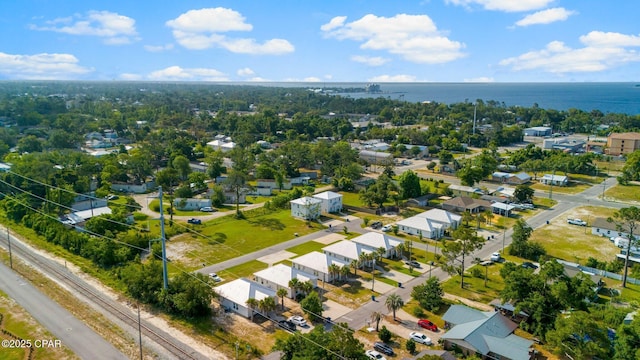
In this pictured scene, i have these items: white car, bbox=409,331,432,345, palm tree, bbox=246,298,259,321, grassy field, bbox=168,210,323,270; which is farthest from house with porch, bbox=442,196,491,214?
palm tree, bbox=246,298,259,321

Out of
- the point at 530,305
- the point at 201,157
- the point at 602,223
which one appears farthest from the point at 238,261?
the point at 201,157

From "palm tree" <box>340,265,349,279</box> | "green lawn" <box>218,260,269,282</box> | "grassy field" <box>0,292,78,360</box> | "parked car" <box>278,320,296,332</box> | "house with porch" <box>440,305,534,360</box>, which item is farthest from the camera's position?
"green lawn" <box>218,260,269,282</box>

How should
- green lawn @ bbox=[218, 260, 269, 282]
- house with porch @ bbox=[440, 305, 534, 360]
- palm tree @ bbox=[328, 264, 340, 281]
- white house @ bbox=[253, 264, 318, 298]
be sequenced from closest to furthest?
1. house with porch @ bbox=[440, 305, 534, 360]
2. white house @ bbox=[253, 264, 318, 298]
3. palm tree @ bbox=[328, 264, 340, 281]
4. green lawn @ bbox=[218, 260, 269, 282]

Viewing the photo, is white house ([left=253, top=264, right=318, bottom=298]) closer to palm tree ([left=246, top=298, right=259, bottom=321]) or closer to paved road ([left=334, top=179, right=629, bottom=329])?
palm tree ([left=246, top=298, right=259, bottom=321])

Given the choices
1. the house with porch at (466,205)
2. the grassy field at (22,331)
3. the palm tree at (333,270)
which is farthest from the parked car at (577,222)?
the grassy field at (22,331)

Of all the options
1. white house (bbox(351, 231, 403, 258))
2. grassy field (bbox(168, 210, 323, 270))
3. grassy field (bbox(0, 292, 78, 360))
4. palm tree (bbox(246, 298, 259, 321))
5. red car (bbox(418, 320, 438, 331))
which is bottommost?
grassy field (bbox(0, 292, 78, 360))

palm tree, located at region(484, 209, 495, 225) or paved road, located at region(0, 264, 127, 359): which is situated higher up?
palm tree, located at region(484, 209, 495, 225)

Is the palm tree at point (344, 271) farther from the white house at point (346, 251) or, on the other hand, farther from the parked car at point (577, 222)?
the parked car at point (577, 222)

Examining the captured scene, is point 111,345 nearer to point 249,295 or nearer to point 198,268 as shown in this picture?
point 249,295
